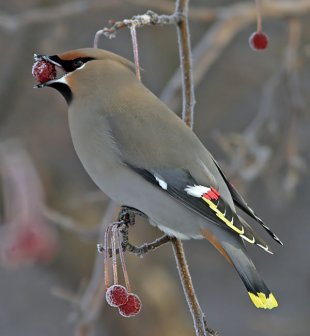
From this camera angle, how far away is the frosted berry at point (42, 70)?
73.1 inches

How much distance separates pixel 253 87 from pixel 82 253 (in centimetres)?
137

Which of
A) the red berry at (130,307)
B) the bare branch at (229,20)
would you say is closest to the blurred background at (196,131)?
the bare branch at (229,20)

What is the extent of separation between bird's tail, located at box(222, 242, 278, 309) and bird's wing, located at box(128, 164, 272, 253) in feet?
0.14

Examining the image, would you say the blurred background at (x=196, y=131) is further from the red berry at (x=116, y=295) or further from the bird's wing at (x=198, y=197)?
the red berry at (x=116, y=295)

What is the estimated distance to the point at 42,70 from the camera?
185cm

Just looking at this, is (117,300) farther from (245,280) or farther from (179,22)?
(179,22)

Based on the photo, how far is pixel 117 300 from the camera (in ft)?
5.86

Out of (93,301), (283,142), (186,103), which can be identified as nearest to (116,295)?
(186,103)

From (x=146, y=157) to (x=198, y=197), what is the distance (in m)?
0.15

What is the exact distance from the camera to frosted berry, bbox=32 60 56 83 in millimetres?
1856

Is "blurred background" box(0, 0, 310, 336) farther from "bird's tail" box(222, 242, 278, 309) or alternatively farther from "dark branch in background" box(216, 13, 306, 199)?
"bird's tail" box(222, 242, 278, 309)

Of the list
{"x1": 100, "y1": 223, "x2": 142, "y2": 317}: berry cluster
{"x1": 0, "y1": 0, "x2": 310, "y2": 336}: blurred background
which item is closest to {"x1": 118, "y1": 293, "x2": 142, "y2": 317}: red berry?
{"x1": 100, "y1": 223, "x2": 142, "y2": 317}: berry cluster

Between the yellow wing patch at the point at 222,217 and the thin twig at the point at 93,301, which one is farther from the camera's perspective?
the thin twig at the point at 93,301

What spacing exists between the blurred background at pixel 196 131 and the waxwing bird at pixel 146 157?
1108 mm
